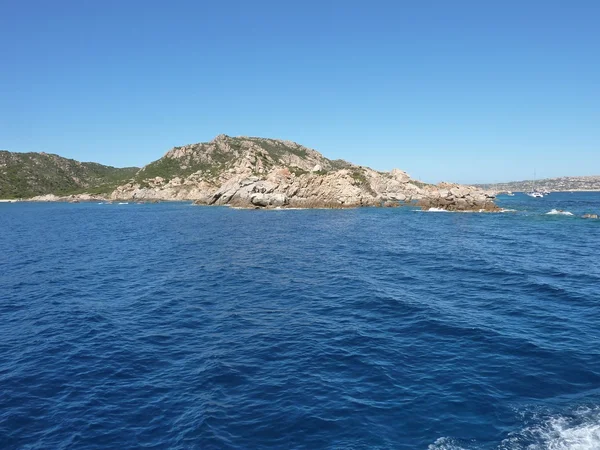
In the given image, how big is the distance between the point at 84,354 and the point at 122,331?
380cm

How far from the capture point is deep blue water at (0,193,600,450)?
1650cm

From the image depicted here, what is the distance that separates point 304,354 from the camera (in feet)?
79.0

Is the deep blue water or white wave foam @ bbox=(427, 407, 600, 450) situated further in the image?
the deep blue water

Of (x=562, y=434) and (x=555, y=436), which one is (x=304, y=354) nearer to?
(x=555, y=436)

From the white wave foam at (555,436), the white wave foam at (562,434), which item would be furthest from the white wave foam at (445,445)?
the white wave foam at (562,434)

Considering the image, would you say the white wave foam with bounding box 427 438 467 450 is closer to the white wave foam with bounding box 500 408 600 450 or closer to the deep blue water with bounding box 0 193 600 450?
the deep blue water with bounding box 0 193 600 450

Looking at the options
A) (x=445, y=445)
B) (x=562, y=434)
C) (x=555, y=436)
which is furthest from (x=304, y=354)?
(x=562, y=434)

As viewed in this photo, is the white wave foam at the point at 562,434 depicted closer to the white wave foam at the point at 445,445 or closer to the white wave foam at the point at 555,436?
the white wave foam at the point at 555,436

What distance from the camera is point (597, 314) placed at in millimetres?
30094

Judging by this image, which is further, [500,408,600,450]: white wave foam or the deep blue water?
the deep blue water

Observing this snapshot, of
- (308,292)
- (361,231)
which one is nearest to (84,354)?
(308,292)

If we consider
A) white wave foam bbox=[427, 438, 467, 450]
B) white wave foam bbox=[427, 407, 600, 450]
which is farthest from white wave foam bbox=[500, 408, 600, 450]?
white wave foam bbox=[427, 438, 467, 450]

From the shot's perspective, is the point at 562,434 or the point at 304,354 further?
the point at 304,354

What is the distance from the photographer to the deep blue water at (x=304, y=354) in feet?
54.1
